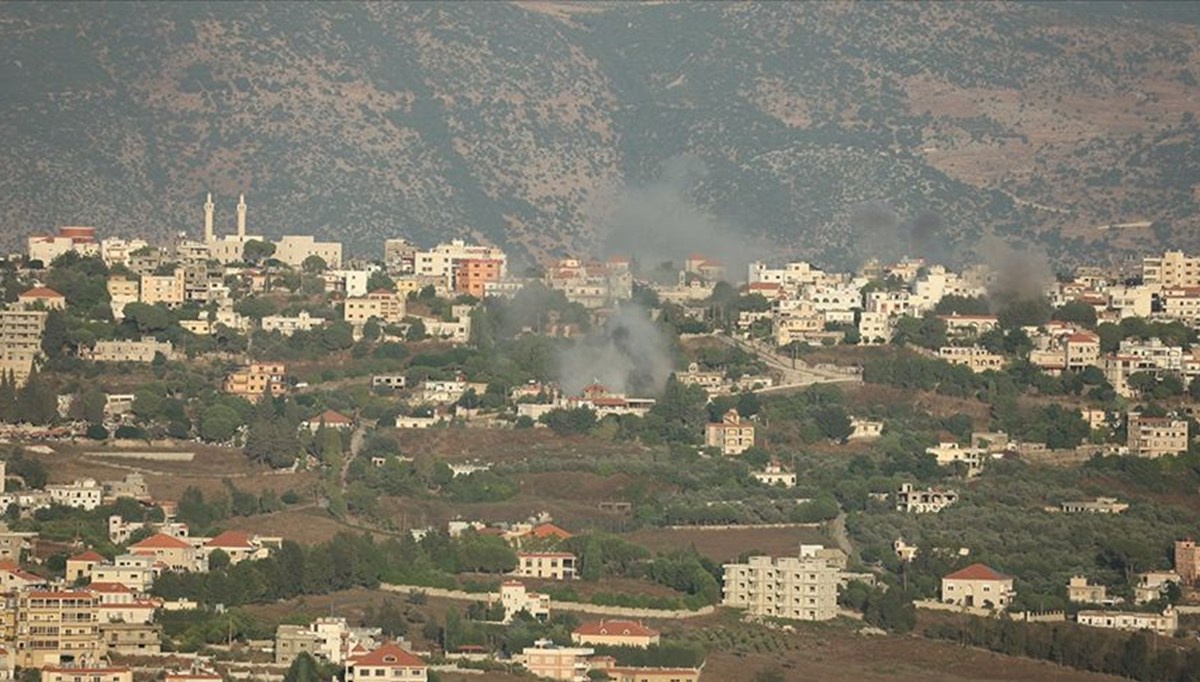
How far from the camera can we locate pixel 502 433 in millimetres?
131625

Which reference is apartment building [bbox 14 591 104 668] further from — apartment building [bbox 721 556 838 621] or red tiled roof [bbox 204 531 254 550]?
apartment building [bbox 721 556 838 621]

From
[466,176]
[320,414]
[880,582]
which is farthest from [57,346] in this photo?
[466,176]

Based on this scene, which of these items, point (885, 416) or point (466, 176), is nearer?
point (885, 416)

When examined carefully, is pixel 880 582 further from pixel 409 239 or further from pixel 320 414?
pixel 409 239

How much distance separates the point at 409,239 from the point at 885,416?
45.0m

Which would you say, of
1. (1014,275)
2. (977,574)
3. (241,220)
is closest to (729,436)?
(977,574)

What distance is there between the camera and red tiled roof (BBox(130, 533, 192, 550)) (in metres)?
112

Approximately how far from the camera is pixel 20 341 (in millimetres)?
135250

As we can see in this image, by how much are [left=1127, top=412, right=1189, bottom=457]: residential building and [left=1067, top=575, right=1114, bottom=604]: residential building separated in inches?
574

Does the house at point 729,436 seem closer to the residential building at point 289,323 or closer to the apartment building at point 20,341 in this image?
the residential building at point 289,323

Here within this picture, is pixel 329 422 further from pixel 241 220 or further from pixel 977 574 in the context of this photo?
pixel 241 220

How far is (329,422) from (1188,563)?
21925 mm

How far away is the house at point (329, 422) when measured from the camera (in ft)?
424

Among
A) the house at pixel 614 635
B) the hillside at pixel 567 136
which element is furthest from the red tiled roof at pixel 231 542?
the hillside at pixel 567 136
